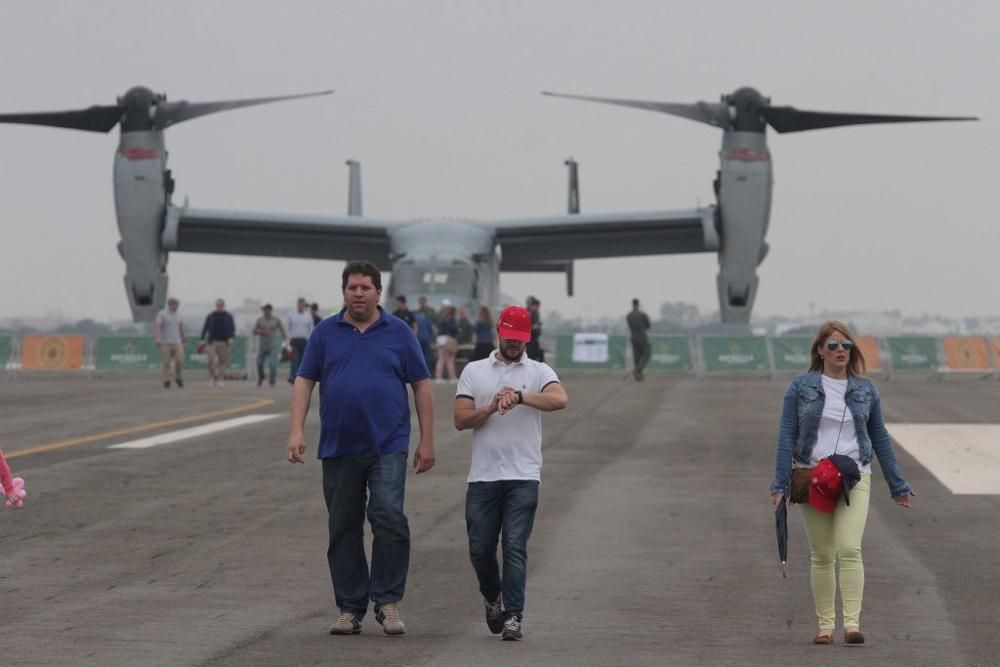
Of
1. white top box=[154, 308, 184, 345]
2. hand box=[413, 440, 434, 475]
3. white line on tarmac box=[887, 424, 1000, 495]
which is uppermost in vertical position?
white top box=[154, 308, 184, 345]

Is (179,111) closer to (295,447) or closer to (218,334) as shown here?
(218,334)

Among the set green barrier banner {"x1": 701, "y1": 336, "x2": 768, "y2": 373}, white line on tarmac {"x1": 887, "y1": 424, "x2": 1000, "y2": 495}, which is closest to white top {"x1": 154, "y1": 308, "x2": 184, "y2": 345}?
white line on tarmac {"x1": 887, "y1": 424, "x2": 1000, "y2": 495}

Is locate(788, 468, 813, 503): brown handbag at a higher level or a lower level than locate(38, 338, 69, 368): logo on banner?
lower

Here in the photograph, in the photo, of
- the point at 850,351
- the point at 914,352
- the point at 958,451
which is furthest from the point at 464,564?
the point at 914,352

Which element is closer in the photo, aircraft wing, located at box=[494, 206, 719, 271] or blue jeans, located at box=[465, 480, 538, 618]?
blue jeans, located at box=[465, 480, 538, 618]

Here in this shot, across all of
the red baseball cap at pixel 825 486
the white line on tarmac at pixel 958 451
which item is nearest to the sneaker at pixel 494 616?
the red baseball cap at pixel 825 486

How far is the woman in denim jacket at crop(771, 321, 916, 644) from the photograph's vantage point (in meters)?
8.26

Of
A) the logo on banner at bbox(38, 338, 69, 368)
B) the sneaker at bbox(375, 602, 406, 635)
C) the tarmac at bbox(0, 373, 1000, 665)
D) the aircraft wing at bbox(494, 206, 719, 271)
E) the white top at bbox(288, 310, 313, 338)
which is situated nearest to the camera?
the tarmac at bbox(0, 373, 1000, 665)

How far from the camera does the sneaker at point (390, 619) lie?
8.36m

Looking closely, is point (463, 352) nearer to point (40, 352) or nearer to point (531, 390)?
point (40, 352)

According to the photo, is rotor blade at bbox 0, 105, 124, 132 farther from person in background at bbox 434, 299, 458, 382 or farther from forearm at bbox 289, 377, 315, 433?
forearm at bbox 289, 377, 315, 433

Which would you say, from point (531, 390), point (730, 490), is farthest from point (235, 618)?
point (730, 490)

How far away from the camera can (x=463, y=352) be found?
3925 cm

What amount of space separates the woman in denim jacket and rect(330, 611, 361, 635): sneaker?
221 cm
